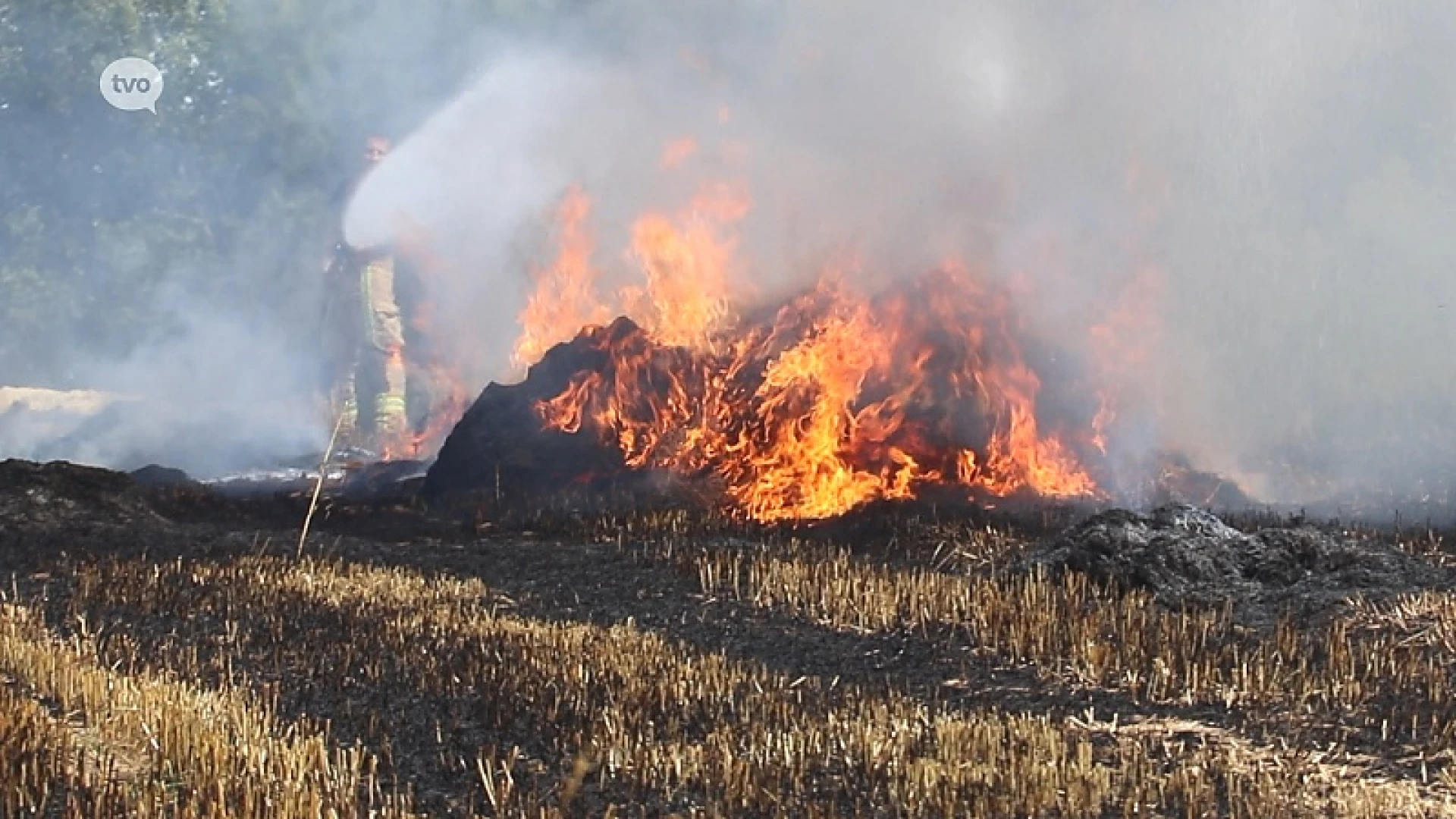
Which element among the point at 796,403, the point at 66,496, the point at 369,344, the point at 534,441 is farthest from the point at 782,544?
the point at 369,344

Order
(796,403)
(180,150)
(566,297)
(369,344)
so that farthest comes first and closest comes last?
(180,150)
(369,344)
(566,297)
(796,403)

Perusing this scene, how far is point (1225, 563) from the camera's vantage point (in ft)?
41.0

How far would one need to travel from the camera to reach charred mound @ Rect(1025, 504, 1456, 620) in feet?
38.6

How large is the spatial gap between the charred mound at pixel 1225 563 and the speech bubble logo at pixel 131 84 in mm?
37456

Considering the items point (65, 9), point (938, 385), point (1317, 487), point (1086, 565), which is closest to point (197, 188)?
point (65, 9)

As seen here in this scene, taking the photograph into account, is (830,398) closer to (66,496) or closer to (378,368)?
(66,496)

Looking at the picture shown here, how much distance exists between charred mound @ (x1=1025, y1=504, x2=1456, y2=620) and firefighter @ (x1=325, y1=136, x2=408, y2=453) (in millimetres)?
21740

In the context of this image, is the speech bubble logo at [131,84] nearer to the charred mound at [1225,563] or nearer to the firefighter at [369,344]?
the firefighter at [369,344]

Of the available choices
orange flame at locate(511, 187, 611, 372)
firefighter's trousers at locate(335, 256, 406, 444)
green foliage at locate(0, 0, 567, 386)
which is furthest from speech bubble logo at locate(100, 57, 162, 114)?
orange flame at locate(511, 187, 611, 372)

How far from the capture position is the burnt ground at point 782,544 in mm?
9922

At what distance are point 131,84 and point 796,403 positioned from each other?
104 ft

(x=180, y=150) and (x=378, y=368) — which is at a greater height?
(x=180, y=150)

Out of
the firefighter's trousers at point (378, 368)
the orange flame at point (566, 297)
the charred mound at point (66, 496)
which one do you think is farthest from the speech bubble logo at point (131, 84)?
the charred mound at point (66, 496)

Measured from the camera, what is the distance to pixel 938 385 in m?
19.8
